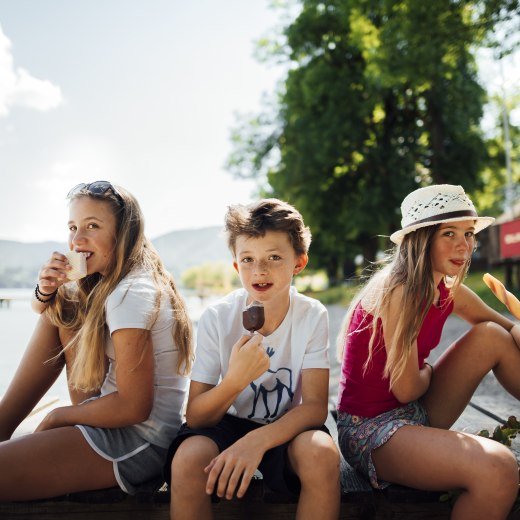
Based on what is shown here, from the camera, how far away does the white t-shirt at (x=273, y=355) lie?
7.66 ft

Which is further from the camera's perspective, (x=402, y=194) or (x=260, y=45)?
(x=260, y=45)

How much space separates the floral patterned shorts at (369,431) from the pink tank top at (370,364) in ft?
0.14

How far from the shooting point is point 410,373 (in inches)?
93.2

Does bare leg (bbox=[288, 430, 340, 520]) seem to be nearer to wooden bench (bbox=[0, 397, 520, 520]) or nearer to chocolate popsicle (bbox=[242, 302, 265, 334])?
wooden bench (bbox=[0, 397, 520, 520])

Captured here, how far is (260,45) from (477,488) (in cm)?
2256

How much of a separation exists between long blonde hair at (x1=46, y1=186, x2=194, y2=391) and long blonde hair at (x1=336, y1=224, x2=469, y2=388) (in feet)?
2.87

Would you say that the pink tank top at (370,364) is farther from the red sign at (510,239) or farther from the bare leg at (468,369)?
the red sign at (510,239)

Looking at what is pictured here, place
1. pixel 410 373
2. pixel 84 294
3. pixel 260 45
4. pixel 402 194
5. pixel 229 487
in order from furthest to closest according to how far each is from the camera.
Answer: pixel 260 45 < pixel 402 194 < pixel 84 294 < pixel 410 373 < pixel 229 487

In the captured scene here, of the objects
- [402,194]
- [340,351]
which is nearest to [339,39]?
[402,194]

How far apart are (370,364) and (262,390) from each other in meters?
0.53

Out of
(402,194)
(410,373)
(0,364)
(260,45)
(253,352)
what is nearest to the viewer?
(253,352)

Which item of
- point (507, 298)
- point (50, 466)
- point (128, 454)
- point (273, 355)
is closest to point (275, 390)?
point (273, 355)

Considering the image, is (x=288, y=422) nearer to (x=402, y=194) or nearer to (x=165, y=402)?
(x=165, y=402)

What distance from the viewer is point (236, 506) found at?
222 cm
